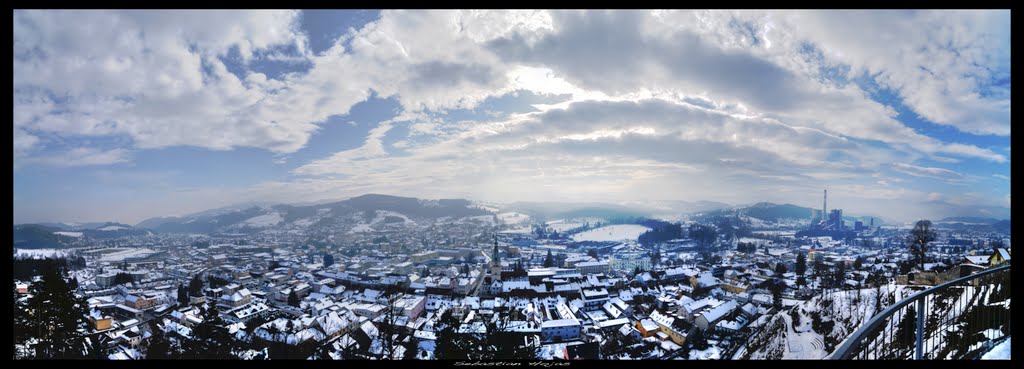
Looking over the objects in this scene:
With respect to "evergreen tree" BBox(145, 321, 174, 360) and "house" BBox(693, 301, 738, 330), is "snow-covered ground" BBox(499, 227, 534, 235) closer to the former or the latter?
"house" BBox(693, 301, 738, 330)

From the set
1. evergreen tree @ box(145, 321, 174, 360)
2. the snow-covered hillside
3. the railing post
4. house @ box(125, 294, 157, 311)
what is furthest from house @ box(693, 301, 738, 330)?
house @ box(125, 294, 157, 311)

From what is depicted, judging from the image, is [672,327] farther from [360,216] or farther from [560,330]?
[360,216]

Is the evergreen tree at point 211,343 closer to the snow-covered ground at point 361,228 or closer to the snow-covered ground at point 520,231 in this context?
the snow-covered ground at point 361,228

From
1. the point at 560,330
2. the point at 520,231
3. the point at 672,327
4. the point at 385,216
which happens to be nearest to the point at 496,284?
the point at 520,231

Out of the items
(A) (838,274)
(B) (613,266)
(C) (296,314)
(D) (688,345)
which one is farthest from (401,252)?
(A) (838,274)

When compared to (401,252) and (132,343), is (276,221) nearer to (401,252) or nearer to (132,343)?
(401,252)

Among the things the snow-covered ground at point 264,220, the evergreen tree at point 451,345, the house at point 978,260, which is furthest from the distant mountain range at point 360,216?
the evergreen tree at point 451,345

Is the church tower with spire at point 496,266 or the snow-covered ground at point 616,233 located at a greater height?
the snow-covered ground at point 616,233
